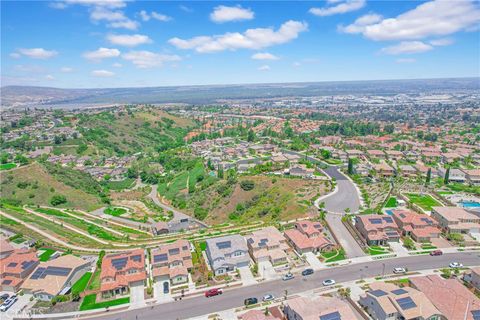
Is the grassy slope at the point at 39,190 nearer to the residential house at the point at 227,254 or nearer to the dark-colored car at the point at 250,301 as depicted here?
the residential house at the point at 227,254

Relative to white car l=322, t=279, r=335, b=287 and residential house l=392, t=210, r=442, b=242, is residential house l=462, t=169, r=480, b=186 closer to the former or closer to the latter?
residential house l=392, t=210, r=442, b=242

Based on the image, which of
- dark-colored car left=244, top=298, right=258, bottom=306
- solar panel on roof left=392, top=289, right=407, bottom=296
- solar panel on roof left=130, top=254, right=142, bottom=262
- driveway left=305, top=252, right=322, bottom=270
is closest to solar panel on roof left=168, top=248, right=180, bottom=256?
solar panel on roof left=130, top=254, right=142, bottom=262

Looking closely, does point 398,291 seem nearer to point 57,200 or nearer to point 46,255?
point 46,255

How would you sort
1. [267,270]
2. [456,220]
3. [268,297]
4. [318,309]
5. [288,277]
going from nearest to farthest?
[318,309] → [268,297] → [288,277] → [267,270] → [456,220]

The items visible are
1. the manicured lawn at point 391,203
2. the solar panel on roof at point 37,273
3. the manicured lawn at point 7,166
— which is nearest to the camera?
the solar panel on roof at point 37,273

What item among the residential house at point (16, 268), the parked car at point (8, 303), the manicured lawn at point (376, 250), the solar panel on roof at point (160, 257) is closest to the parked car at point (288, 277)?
the manicured lawn at point (376, 250)

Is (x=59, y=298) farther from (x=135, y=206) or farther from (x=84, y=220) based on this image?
(x=135, y=206)

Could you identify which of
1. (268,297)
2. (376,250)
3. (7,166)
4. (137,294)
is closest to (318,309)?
(268,297)
